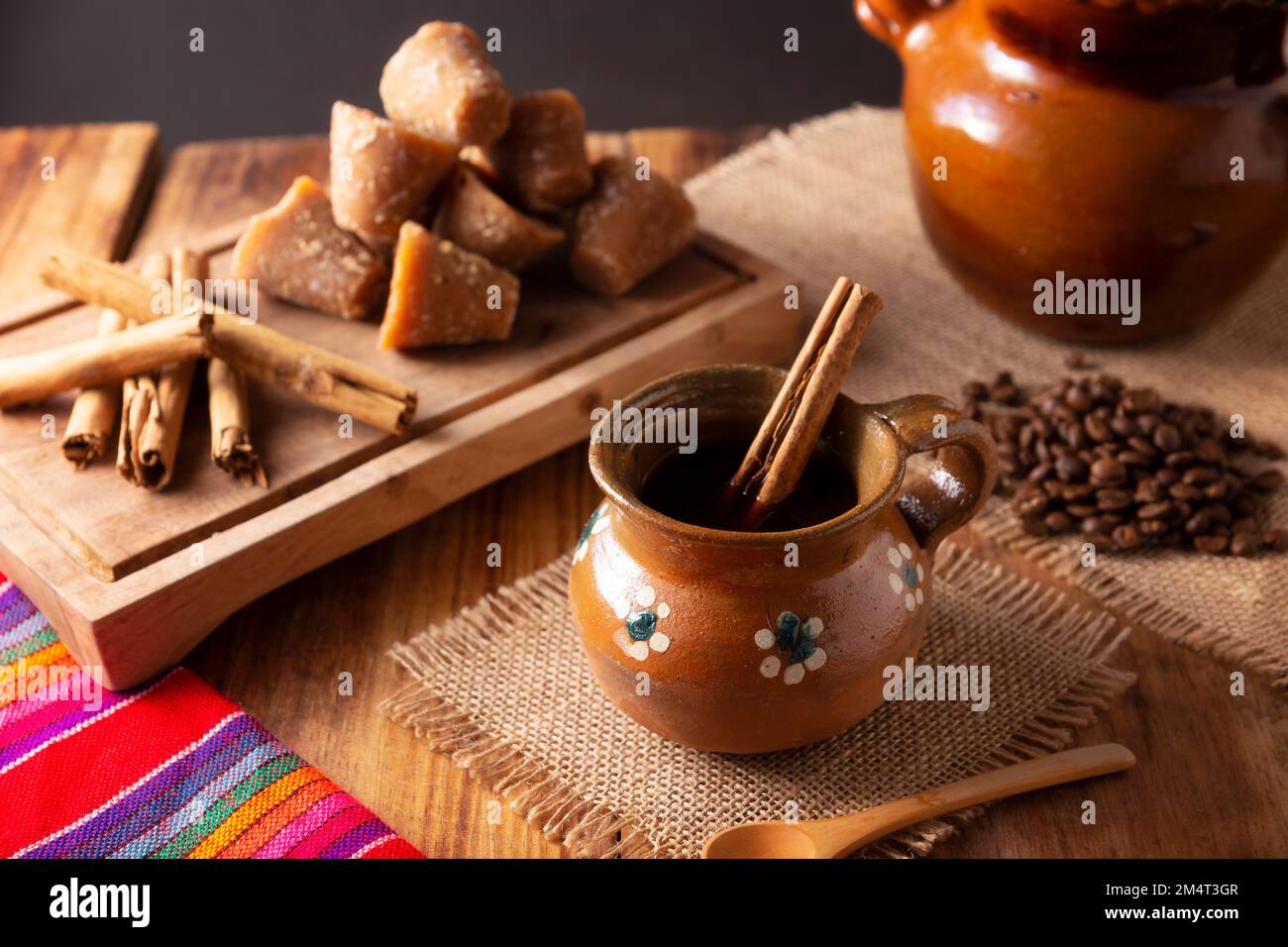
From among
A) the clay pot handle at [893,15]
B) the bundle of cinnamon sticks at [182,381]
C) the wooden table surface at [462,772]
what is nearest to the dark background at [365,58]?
the clay pot handle at [893,15]

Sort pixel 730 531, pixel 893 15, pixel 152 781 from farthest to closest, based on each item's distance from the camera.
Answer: pixel 893 15, pixel 152 781, pixel 730 531

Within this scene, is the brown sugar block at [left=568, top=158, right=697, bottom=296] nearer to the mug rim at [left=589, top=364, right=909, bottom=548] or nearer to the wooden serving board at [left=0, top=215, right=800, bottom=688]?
the wooden serving board at [left=0, top=215, right=800, bottom=688]

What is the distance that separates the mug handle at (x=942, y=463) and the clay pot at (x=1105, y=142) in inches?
23.6

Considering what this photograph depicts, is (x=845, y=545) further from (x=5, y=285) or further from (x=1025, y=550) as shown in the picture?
(x=5, y=285)

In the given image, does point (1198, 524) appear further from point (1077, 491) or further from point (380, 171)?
point (380, 171)

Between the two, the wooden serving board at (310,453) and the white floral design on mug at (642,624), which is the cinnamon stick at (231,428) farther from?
the white floral design on mug at (642,624)

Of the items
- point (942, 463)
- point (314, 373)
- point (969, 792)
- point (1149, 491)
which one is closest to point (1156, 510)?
point (1149, 491)

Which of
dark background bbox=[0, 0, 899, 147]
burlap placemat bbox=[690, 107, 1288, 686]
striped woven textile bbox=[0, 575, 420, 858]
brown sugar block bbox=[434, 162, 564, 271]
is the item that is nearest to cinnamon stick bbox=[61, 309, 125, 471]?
striped woven textile bbox=[0, 575, 420, 858]

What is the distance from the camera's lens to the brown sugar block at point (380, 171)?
1.71 m

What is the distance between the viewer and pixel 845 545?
46.8 inches

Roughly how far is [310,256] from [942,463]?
2.85ft

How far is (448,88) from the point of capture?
1741 mm

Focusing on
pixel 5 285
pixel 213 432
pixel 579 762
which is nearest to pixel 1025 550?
pixel 579 762
